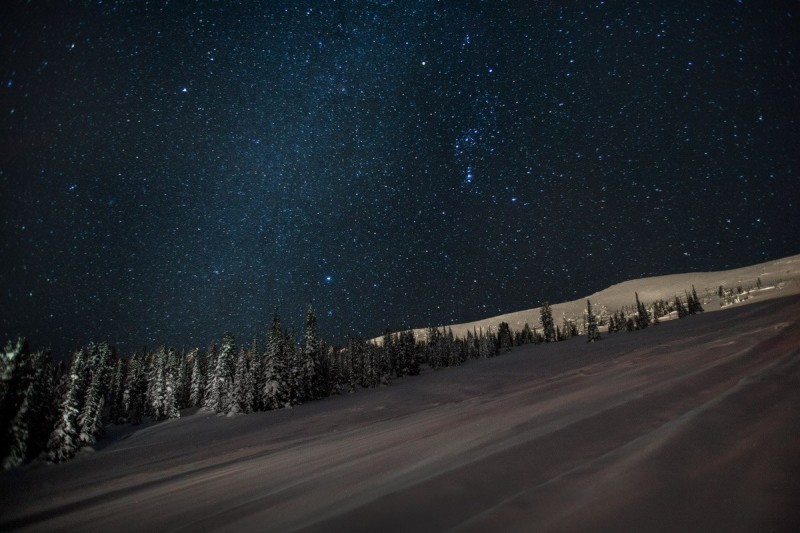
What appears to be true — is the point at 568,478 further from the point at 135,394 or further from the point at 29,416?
the point at 135,394

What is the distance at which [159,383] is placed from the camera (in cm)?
5550

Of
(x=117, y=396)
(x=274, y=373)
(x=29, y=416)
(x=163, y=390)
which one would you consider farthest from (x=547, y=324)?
(x=29, y=416)

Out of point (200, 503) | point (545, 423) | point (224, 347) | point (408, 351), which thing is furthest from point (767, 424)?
point (408, 351)

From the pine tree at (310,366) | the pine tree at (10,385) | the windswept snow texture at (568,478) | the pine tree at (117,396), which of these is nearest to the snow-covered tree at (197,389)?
the pine tree at (117,396)

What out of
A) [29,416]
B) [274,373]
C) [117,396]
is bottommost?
[117,396]

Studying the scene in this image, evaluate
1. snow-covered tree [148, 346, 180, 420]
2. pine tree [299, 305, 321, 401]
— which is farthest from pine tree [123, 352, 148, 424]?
pine tree [299, 305, 321, 401]

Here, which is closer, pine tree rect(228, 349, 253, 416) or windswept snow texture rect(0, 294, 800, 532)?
windswept snow texture rect(0, 294, 800, 532)

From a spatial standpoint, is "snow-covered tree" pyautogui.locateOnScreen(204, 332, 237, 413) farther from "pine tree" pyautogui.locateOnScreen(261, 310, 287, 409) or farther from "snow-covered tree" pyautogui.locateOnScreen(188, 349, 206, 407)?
"snow-covered tree" pyautogui.locateOnScreen(188, 349, 206, 407)

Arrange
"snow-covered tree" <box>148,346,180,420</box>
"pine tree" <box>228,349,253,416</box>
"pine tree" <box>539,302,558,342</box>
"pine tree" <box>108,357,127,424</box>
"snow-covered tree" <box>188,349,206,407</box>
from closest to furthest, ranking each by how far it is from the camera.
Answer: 1. "pine tree" <box>228,349,253,416</box>
2. "snow-covered tree" <box>148,346,180,420</box>
3. "pine tree" <box>108,357,127,424</box>
4. "snow-covered tree" <box>188,349,206,407</box>
5. "pine tree" <box>539,302,558,342</box>

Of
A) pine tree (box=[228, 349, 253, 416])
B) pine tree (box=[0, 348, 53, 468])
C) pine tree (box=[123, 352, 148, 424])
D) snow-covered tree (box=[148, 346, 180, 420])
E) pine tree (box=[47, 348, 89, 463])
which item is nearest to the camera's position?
pine tree (box=[0, 348, 53, 468])

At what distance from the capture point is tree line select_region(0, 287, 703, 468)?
102 ft

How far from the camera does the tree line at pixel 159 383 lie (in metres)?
31.1

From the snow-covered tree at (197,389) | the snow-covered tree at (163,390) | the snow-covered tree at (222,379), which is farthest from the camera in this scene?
the snow-covered tree at (197,389)

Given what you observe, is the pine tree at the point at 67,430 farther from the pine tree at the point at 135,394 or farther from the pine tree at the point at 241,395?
the pine tree at the point at 135,394
